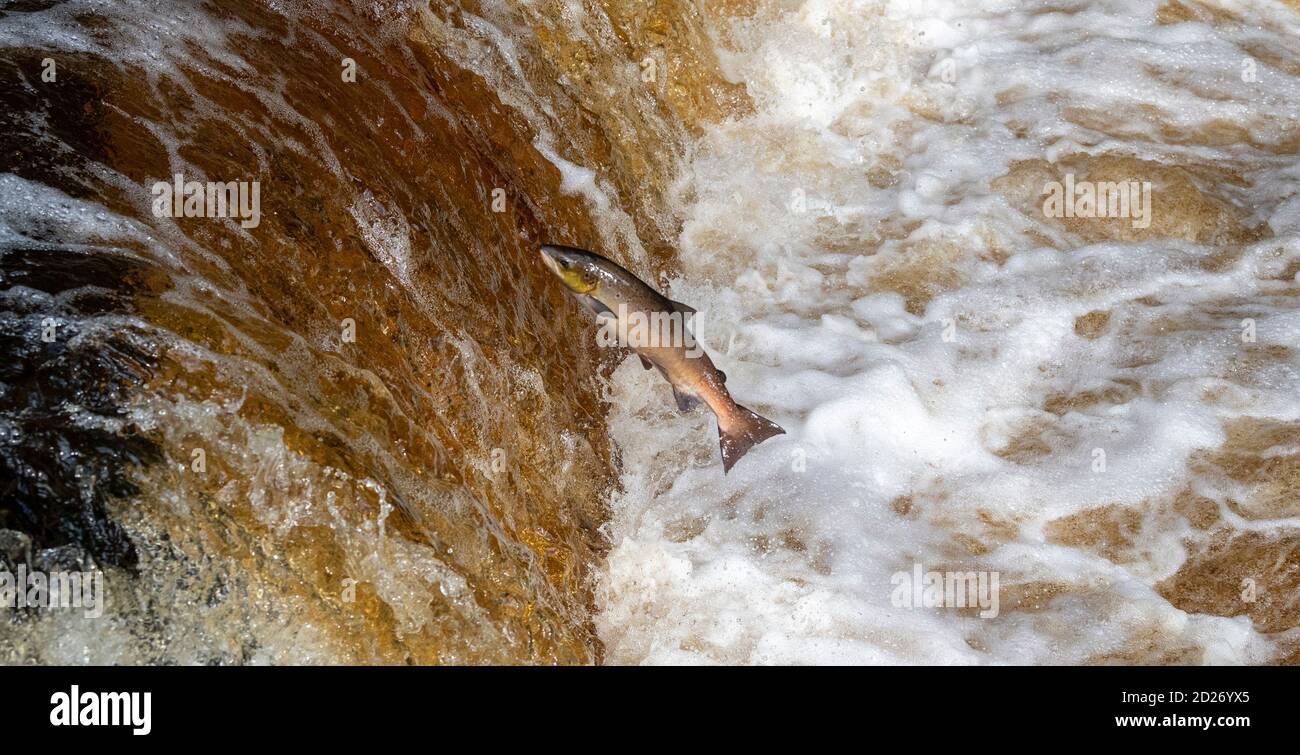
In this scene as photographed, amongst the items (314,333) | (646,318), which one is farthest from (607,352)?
(314,333)

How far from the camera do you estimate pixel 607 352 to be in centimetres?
451

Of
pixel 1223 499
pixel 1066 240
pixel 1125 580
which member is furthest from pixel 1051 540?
pixel 1066 240

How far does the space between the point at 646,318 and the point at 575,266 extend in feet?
0.93

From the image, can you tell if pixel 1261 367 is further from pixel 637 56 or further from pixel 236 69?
pixel 236 69

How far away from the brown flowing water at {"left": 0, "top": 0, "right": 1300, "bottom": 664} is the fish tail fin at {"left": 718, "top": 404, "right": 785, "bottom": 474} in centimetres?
34

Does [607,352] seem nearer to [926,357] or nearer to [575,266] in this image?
[575,266]

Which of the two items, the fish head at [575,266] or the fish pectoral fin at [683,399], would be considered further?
the fish pectoral fin at [683,399]

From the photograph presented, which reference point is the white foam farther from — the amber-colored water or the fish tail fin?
the amber-colored water

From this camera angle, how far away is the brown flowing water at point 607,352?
2.87 m

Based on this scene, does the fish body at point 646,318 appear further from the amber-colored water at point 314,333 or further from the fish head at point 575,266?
the amber-colored water at point 314,333

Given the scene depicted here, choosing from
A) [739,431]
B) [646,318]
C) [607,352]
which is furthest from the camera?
[607,352]

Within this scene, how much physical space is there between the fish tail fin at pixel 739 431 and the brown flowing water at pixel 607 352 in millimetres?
343

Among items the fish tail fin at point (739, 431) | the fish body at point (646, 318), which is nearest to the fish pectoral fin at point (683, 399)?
the fish body at point (646, 318)
